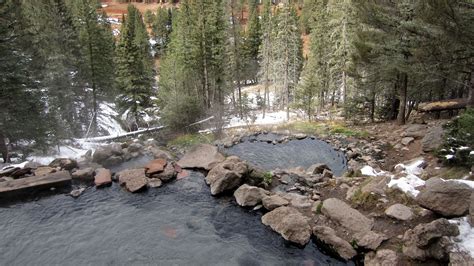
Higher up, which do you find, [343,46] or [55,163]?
[343,46]

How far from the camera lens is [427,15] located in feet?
38.2

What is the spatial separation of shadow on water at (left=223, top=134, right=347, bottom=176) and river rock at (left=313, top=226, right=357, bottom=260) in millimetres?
7094

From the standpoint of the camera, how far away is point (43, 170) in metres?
15.9

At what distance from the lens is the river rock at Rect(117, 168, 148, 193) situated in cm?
1475

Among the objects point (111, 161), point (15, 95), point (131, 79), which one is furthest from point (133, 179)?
point (131, 79)

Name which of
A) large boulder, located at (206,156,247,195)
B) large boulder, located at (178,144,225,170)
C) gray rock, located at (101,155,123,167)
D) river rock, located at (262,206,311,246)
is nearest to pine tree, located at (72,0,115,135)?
gray rock, located at (101,155,123,167)

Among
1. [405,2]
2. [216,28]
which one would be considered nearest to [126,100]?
[216,28]

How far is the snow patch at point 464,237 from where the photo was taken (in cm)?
834

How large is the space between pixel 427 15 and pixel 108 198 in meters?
14.2

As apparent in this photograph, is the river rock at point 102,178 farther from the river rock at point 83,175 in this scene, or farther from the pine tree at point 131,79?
the pine tree at point 131,79

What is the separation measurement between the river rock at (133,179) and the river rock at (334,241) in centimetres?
792

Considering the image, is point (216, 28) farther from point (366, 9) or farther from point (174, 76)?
point (366, 9)

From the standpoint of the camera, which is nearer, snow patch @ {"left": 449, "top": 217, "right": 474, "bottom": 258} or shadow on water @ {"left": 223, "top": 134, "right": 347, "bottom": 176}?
snow patch @ {"left": 449, "top": 217, "right": 474, "bottom": 258}

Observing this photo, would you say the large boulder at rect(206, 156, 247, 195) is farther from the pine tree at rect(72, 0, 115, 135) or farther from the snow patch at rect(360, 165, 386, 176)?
the pine tree at rect(72, 0, 115, 135)
